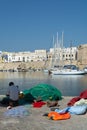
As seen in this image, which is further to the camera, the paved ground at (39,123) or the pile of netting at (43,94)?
the pile of netting at (43,94)

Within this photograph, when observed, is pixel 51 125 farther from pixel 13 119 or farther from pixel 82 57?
pixel 82 57

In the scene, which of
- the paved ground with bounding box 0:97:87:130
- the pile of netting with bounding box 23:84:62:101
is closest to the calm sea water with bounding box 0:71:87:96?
the pile of netting with bounding box 23:84:62:101

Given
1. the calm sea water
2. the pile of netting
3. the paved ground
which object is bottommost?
the calm sea water

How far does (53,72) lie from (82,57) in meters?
74.1

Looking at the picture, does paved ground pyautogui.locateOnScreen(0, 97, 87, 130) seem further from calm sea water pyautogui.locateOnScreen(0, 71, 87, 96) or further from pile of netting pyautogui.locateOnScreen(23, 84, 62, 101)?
calm sea water pyautogui.locateOnScreen(0, 71, 87, 96)

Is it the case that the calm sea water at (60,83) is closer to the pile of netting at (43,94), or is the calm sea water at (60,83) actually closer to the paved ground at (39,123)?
the pile of netting at (43,94)

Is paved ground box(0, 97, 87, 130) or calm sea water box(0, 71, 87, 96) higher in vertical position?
paved ground box(0, 97, 87, 130)

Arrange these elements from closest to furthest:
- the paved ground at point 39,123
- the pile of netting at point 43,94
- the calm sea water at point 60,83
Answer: the paved ground at point 39,123
the pile of netting at point 43,94
the calm sea water at point 60,83

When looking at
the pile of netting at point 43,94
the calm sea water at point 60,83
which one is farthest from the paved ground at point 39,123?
the calm sea water at point 60,83

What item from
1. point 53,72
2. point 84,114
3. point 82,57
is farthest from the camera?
point 82,57

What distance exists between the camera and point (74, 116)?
11.2m

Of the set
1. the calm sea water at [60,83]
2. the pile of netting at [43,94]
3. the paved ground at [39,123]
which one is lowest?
the calm sea water at [60,83]

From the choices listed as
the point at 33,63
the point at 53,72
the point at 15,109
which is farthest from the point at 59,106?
the point at 33,63

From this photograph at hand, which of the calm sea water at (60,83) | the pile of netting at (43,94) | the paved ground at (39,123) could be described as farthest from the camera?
the calm sea water at (60,83)
